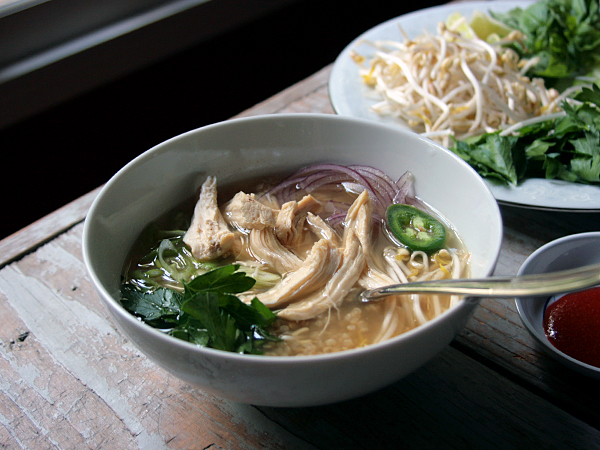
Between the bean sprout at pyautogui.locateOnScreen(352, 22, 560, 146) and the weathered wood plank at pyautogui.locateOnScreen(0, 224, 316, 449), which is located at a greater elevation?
the bean sprout at pyautogui.locateOnScreen(352, 22, 560, 146)

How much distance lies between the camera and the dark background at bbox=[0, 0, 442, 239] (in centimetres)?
324

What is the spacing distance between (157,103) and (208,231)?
8.92 ft

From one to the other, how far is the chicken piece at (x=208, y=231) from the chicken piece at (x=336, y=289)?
0.96ft

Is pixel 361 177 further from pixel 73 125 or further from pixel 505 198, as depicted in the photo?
pixel 73 125

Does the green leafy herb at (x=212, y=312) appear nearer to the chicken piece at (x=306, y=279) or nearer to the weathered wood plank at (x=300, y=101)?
the chicken piece at (x=306, y=279)

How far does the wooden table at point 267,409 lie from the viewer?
3.72 ft

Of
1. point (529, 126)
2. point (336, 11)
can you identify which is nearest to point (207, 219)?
point (529, 126)

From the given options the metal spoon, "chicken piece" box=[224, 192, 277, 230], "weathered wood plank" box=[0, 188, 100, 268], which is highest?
the metal spoon

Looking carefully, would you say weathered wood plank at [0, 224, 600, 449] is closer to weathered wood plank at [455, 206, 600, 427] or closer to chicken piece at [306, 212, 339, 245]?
weathered wood plank at [455, 206, 600, 427]

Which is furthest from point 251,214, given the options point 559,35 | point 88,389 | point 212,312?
point 559,35

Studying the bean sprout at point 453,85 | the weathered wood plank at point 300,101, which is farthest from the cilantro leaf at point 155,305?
the bean sprout at point 453,85

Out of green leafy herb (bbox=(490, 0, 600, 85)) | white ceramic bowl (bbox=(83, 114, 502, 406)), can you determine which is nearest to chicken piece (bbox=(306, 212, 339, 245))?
white ceramic bowl (bbox=(83, 114, 502, 406))

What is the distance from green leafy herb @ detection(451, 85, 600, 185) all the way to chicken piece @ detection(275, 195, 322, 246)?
0.69m

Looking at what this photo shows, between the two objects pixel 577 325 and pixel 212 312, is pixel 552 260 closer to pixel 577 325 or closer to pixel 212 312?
pixel 577 325
